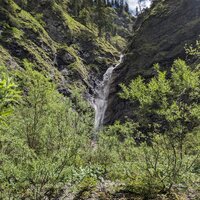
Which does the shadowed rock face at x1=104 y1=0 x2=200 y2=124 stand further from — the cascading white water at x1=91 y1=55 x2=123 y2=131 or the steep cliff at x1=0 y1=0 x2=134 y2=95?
the steep cliff at x1=0 y1=0 x2=134 y2=95

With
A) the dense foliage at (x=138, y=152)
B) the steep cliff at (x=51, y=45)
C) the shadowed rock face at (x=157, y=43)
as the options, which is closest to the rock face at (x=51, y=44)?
the steep cliff at (x=51, y=45)

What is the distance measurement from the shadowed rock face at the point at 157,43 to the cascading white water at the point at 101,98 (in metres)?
1.45

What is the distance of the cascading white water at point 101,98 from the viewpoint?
56.3 meters

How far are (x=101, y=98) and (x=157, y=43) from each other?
17.0m

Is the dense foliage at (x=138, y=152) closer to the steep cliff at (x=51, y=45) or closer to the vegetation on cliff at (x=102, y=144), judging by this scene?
the vegetation on cliff at (x=102, y=144)

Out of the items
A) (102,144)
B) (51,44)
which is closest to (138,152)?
(102,144)

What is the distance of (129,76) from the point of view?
2277 inches

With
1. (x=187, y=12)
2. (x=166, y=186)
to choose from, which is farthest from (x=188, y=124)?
(x=187, y=12)

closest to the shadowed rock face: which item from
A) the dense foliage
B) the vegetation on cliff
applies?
the vegetation on cliff

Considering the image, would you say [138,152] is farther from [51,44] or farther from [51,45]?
[51,44]

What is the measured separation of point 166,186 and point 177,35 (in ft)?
→ 165

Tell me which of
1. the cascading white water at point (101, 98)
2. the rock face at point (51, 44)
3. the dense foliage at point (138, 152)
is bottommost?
the dense foliage at point (138, 152)

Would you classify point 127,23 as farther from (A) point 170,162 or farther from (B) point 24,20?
(A) point 170,162

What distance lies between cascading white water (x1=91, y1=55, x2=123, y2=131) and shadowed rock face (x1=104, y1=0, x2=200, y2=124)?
4.74ft
